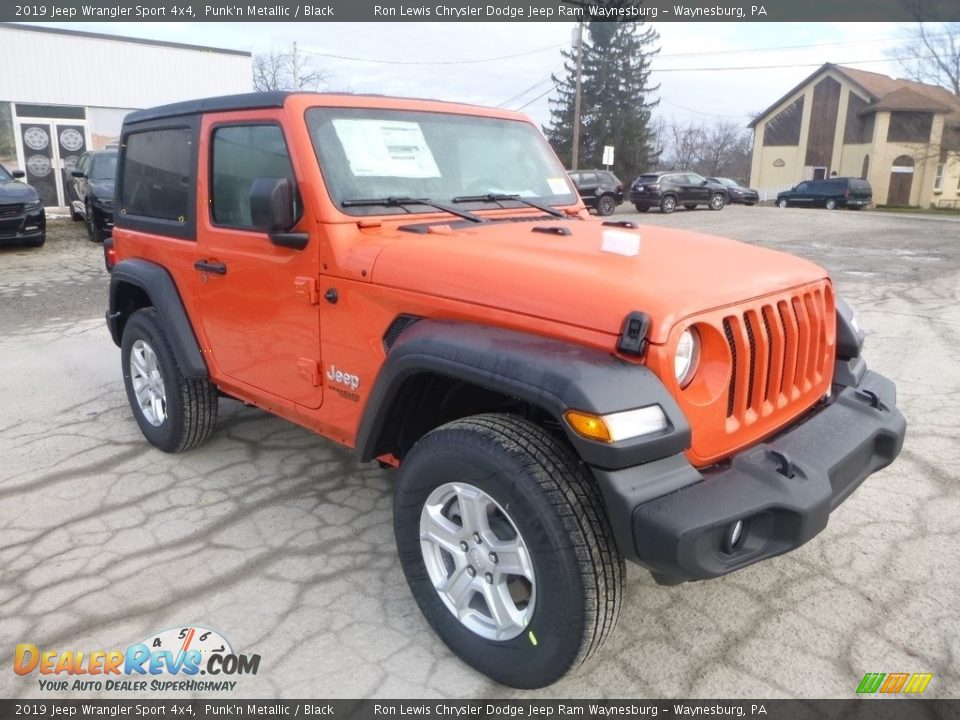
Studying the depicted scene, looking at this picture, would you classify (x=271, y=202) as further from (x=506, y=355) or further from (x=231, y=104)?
(x=506, y=355)

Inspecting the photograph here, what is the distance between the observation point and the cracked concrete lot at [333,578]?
2.52 metres

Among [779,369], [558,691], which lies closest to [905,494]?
[779,369]

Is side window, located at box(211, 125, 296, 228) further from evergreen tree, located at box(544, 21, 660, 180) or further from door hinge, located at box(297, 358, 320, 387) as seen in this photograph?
evergreen tree, located at box(544, 21, 660, 180)

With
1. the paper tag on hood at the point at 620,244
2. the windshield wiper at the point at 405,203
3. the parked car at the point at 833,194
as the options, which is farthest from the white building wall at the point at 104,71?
the parked car at the point at 833,194

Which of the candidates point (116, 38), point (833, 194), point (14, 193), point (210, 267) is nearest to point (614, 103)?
point (833, 194)

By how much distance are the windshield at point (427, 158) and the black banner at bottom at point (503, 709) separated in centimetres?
187

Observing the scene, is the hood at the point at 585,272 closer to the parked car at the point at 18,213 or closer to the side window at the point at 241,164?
the side window at the point at 241,164

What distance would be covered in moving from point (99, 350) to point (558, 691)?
602 cm

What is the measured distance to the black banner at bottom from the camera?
7.64 feet

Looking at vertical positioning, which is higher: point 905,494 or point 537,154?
point 537,154

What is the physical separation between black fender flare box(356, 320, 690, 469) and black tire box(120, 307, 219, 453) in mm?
2056

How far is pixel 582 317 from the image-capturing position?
2174 mm

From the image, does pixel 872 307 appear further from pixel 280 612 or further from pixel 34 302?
pixel 34 302

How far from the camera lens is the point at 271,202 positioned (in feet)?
9.20
